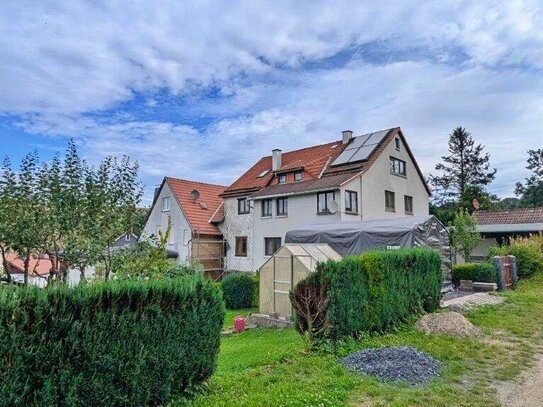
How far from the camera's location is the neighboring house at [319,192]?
952 inches

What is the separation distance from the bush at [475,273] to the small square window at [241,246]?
50.0 ft

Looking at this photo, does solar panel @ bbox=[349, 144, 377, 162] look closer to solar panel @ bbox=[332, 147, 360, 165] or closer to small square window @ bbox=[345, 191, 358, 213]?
solar panel @ bbox=[332, 147, 360, 165]

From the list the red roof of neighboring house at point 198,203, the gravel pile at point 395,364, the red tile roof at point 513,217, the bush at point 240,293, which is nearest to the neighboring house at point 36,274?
the gravel pile at point 395,364

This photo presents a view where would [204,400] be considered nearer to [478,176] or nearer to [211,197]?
[211,197]

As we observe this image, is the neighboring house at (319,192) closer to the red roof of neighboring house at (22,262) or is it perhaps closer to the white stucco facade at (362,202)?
the white stucco facade at (362,202)

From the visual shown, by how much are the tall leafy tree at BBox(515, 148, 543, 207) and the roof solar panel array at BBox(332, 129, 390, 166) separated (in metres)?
41.1

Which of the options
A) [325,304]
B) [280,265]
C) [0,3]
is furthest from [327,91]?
[0,3]

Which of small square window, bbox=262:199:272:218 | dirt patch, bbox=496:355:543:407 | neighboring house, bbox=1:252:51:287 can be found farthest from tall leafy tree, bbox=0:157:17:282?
small square window, bbox=262:199:272:218

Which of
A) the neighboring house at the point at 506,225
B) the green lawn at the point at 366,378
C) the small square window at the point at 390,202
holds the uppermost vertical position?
the small square window at the point at 390,202

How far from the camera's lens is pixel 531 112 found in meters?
18.8

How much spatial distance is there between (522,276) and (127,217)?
20210 millimetres

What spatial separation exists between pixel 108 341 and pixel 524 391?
6467mm

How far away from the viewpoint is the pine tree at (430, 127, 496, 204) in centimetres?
5512

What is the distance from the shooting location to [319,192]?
2422cm
